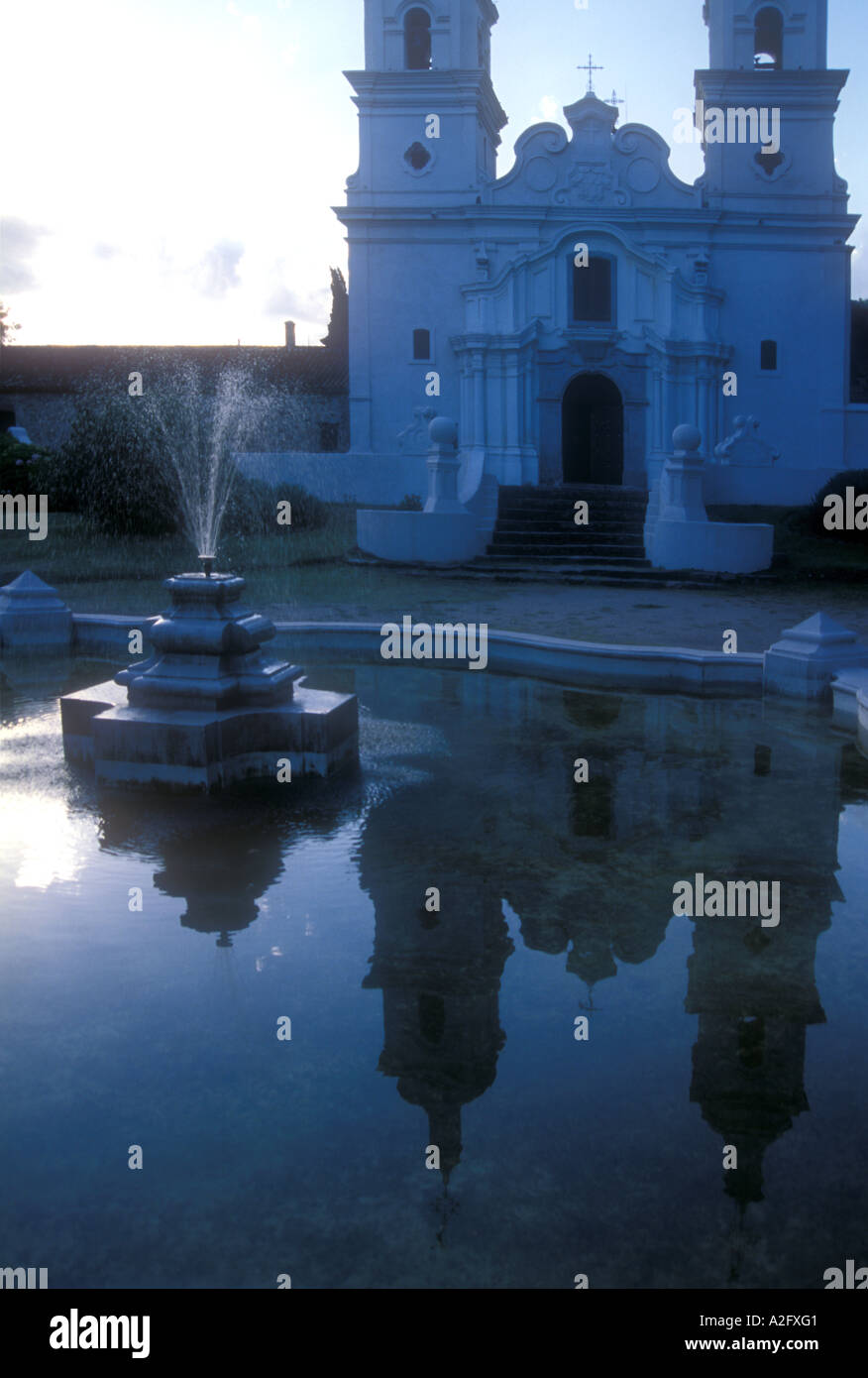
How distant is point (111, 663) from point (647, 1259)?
868 cm

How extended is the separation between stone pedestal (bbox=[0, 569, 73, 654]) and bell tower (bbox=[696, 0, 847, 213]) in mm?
22501

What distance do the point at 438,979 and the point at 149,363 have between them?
3377cm

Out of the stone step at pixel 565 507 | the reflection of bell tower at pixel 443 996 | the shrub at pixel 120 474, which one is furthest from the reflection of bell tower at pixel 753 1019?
the shrub at pixel 120 474

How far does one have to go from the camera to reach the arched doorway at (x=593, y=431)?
2742 cm

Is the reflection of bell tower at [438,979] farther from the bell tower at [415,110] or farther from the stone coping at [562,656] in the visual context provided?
the bell tower at [415,110]

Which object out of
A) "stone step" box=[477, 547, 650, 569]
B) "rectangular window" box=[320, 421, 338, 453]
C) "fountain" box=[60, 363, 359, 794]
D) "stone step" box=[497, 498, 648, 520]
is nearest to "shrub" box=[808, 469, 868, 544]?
"stone step" box=[497, 498, 648, 520]

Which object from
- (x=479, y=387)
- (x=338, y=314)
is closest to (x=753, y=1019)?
(x=479, y=387)

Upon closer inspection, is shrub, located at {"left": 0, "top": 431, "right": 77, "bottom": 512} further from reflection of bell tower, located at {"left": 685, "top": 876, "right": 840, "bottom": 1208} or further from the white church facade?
reflection of bell tower, located at {"left": 685, "top": 876, "right": 840, "bottom": 1208}

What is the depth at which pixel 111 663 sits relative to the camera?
10609mm

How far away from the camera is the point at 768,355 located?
28.7 metres

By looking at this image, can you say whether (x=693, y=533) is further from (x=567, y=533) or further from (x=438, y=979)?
(x=438, y=979)

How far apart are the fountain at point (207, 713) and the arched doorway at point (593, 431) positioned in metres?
21.0
